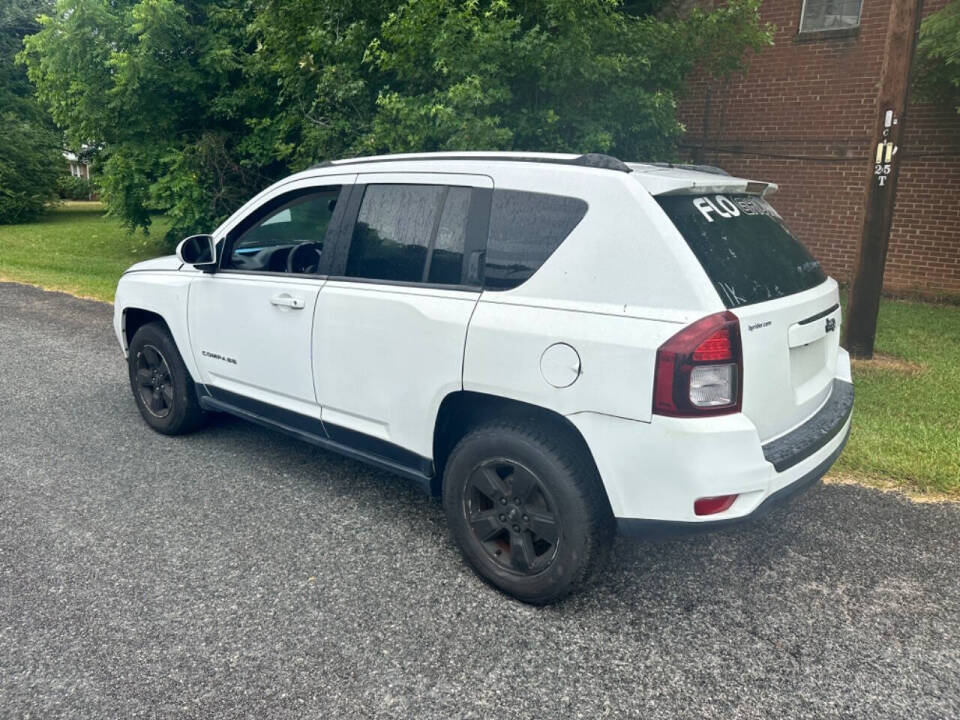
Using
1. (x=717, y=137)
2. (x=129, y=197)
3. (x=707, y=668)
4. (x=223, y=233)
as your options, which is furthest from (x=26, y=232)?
(x=707, y=668)

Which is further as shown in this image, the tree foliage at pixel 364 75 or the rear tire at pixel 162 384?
the tree foliage at pixel 364 75

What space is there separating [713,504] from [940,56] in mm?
8942

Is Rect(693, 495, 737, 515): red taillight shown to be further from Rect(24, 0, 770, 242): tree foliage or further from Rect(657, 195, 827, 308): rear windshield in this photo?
Rect(24, 0, 770, 242): tree foliage

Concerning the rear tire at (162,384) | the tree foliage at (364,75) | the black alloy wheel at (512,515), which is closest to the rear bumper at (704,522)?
the black alloy wheel at (512,515)

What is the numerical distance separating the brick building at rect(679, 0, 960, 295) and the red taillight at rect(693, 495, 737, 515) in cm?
917

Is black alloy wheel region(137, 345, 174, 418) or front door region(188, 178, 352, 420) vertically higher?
front door region(188, 178, 352, 420)

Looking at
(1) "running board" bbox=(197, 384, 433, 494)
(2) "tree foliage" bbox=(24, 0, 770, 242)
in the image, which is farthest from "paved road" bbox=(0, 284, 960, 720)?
(2) "tree foliage" bbox=(24, 0, 770, 242)

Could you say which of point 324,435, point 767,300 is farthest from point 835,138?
point 324,435

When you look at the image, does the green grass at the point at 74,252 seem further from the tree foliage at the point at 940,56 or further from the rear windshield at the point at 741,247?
the tree foliage at the point at 940,56

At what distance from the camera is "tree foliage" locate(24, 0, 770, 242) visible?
7.81 m

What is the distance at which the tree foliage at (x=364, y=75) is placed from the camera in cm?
781

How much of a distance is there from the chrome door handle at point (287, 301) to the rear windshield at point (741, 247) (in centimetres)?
193

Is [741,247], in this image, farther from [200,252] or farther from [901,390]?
[901,390]

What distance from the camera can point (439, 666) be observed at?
9.05 ft
